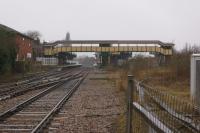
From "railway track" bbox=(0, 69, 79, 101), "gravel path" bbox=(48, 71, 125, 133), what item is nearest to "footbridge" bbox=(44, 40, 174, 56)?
"railway track" bbox=(0, 69, 79, 101)

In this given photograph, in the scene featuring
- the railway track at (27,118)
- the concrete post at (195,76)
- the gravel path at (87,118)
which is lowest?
the gravel path at (87,118)

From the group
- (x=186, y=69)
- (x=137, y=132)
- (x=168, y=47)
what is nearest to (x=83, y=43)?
(x=168, y=47)

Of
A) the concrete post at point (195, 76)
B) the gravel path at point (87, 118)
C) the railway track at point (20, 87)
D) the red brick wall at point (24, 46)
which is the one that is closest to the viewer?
the gravel path at point (87, 118)

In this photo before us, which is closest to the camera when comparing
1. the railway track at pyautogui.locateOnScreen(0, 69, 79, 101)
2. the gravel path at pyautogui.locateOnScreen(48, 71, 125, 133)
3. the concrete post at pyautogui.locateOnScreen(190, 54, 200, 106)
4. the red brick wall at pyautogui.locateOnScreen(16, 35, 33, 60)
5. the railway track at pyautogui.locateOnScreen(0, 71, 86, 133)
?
the railway track at pyautogui.locateOnScreen(0, 71, 86, 133)

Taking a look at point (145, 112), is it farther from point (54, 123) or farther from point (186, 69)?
point (186, 69)

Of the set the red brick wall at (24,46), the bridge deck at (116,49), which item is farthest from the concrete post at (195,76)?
the bridge deck at (116,49)

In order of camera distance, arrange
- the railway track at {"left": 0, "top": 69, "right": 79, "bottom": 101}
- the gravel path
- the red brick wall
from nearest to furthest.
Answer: the gravel path
the railway track at {"left": 0, "top": 69, "right": 79, "bottom": 101}
the red brick wall

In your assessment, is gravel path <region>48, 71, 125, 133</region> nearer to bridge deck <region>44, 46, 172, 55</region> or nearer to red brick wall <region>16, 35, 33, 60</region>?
red brick wall <region>16, 35, 33, 60</region>

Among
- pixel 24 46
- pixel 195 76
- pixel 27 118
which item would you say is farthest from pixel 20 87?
pixel 24 46

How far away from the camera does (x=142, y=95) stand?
8430 mm

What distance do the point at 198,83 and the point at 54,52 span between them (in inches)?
3279

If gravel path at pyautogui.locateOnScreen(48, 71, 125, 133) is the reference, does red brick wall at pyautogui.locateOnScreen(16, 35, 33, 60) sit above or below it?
above

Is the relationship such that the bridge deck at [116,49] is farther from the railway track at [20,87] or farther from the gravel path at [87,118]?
the gravel path at [87,118]

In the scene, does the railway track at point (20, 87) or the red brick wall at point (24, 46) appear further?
the red brick wall at point (24, 46)
